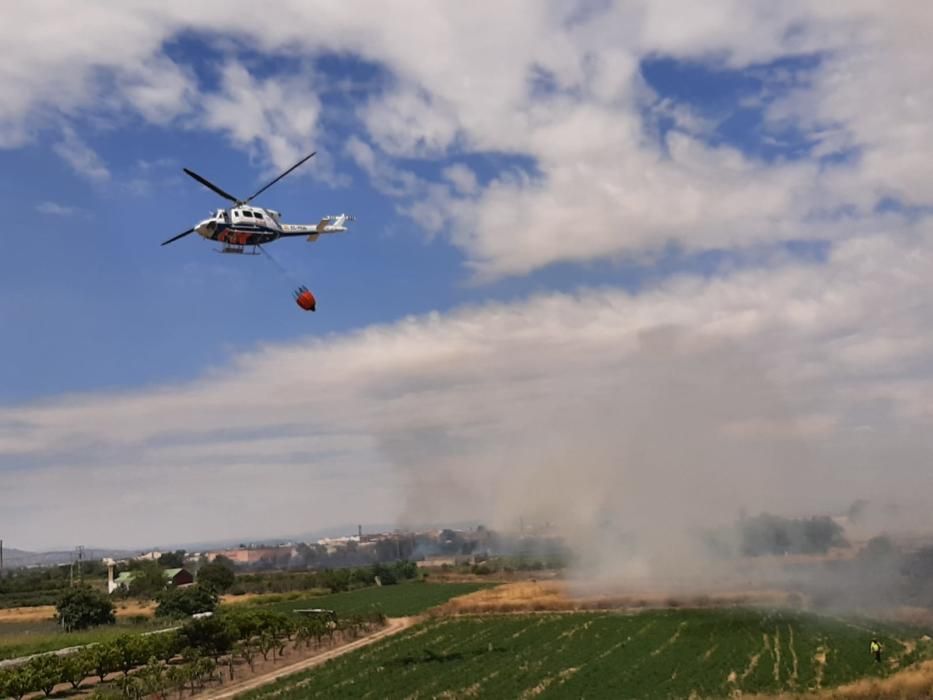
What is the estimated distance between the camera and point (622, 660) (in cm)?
5412

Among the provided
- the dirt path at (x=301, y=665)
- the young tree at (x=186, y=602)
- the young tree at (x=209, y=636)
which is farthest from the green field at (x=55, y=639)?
the dirt path at (x=301, y=665)

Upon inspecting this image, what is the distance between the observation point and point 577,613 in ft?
272

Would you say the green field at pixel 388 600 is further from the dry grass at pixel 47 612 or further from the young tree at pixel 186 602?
the dry grass at pixel 47 612

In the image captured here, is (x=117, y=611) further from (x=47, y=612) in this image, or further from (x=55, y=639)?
(x=55, y=639)

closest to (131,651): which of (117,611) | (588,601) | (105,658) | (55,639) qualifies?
(105,658)

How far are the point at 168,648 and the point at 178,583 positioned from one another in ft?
320

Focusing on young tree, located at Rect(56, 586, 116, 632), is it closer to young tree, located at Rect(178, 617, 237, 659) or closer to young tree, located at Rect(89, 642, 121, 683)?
young tree, located at Rect(178, 617, 237, 659)

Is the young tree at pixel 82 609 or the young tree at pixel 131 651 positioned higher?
the young tree at pixel 82 609

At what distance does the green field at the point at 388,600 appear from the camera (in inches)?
4203

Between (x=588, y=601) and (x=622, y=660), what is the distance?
1365 inches

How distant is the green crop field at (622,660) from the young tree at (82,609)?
46540 mm

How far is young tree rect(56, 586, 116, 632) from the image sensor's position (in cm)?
9875

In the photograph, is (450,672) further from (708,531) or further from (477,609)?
(708,531)

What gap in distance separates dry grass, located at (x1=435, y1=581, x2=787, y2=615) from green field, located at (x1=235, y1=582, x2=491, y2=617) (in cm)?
1196
